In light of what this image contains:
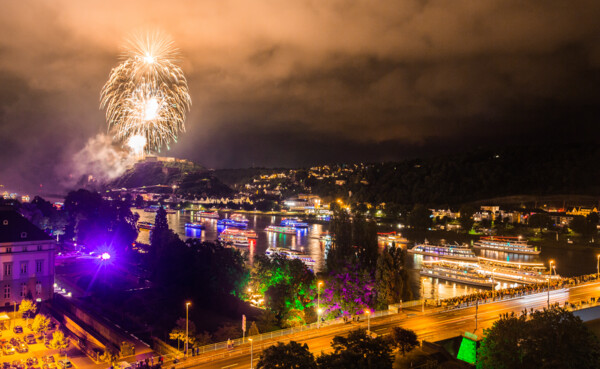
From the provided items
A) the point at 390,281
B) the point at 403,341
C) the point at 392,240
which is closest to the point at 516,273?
the point at 392,240

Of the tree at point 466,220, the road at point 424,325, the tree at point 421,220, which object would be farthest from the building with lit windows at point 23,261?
the tree at point 466,220

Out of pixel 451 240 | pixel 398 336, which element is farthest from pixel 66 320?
pixel 451 240

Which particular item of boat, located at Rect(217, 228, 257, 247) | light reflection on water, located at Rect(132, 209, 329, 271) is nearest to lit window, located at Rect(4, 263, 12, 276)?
light reflection on water, located at Rect(132, 209, 329, 271)

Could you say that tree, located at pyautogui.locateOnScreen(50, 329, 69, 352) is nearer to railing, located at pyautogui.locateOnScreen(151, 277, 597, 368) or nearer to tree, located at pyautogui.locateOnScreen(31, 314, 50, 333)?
tree, located at pyautogui.locateOnScreen(31, 314, 50, 333)

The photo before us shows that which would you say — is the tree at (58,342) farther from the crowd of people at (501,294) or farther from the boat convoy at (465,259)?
the boat convoy at (465,259)

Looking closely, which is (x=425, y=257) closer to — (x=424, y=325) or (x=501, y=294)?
(x=501, y=294)

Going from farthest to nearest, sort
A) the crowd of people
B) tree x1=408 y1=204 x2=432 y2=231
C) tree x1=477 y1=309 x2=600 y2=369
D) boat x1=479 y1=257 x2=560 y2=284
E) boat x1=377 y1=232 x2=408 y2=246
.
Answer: tree x1=408 y1=204 x2=432 y2=231, boat x1=377 y1=232 x2=408 y2=246, boat x1=479 y1=257 x2=560 y2=284, the crowd of people, tree x1=477 y1=309 x2=600 y2=369

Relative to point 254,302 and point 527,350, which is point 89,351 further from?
point 527,350
